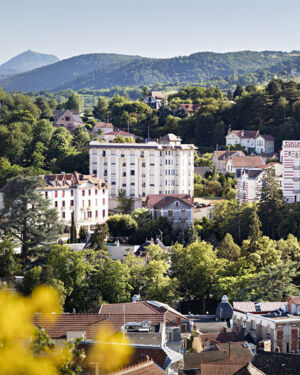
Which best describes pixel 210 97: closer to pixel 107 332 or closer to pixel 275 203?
pixel 275 203

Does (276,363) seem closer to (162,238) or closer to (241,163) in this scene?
(162,238)

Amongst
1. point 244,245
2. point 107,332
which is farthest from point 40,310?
point 244,245

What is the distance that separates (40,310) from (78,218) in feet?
96.1

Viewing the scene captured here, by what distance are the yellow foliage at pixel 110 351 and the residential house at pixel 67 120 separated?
70632 mm

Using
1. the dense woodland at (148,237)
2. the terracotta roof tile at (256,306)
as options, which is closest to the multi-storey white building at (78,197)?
the dense woodland at (148,237)

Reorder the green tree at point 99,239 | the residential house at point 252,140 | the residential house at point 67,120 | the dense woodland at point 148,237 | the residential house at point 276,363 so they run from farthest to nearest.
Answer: the residential house at point 67,120 → the residential house at point 252,140 → the green tree at point 99,239 → the dense woodland at point 148,237 → the residential house at point 276,363

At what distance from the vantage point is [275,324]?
32188 mm

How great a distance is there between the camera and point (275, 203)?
5328cm

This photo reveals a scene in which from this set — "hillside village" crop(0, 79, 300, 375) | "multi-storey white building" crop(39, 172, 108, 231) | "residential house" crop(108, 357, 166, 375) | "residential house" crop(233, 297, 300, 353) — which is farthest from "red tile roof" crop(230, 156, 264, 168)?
"residential house" crop(108, 357, 166, 375)

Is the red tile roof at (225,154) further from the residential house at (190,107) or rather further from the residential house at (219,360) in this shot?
the residential house at (219,360)

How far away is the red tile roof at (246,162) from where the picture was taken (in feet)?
228

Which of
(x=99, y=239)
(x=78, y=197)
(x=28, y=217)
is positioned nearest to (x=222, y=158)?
(x=78, y=197)

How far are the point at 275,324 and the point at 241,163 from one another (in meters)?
39.1

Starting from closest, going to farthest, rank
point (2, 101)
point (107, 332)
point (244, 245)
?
1. point (107, 332)
2. point (244, 245)
3. point (2, 101)
